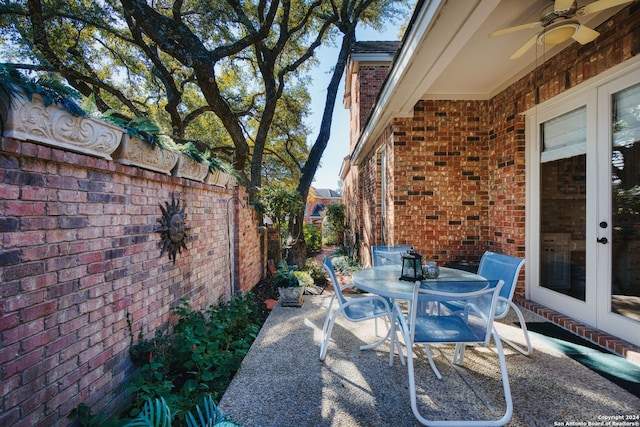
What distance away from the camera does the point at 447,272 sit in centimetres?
290

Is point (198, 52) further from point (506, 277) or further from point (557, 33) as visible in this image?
point (506, 277)

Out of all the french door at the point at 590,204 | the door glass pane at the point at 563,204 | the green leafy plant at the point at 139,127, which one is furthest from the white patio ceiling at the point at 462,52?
the green leafy plant at the point at 139,127

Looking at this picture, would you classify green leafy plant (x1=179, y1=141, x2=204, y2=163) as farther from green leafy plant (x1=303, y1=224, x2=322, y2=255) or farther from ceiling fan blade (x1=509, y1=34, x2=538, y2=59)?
green leafy plant (x1=303, y1=224, x2=322, y2=255)

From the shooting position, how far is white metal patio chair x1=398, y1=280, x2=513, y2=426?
1.72 m

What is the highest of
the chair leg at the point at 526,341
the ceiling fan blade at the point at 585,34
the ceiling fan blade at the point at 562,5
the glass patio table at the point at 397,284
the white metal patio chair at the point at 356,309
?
the ceiling fan blade at the point at 562,5

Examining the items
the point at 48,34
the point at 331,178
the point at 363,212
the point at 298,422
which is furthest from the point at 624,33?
the point at 331,178

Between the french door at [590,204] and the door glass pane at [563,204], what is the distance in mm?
10

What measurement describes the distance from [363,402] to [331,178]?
141 ft

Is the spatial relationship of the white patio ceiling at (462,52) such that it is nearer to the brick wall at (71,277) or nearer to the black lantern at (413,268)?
the black lantern at (413,268)

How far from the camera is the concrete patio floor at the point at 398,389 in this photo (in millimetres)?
1792

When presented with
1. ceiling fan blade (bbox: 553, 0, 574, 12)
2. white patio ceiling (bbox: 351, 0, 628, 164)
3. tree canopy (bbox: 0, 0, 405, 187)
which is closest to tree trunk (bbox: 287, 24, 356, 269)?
tree canopy (bbox: 0, 0, 405, 187)

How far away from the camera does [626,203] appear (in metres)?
2.46

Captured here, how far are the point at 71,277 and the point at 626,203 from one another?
4.09m

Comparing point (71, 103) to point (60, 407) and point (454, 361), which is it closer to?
point (60, 407)
